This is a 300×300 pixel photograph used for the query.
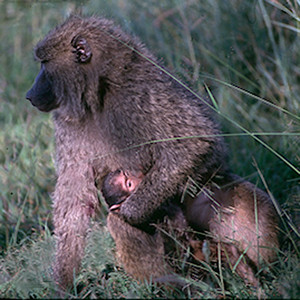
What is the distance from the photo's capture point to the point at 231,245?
2822 mm

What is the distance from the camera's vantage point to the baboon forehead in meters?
3.09

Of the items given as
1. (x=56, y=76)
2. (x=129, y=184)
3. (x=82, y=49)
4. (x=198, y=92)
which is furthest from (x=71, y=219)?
(x=198, y=92)

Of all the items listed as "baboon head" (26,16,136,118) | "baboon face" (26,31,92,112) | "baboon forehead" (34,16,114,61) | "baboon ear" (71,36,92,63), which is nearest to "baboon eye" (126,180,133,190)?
"baboon head" (26,16,136,118)

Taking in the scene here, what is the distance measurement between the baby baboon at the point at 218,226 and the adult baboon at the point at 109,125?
0.36 ft

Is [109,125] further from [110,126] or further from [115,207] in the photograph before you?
[115,207]

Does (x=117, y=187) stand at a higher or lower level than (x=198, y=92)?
lower

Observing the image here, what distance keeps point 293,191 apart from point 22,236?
182 cm

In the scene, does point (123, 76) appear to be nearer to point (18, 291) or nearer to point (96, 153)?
point (96, 153)

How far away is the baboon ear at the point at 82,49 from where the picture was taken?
3.02 meters

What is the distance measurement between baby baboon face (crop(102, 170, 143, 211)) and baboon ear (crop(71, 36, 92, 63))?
0.63 metres

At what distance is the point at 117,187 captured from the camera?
304 cm

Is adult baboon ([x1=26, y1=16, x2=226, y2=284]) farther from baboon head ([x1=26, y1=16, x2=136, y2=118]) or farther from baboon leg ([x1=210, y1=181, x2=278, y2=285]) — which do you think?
baboon leg ([x1=210, y1=181, x2=278, y2=285])

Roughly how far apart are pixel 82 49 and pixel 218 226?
3.91 feet

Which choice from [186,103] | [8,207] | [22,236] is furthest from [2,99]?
[186,103]
